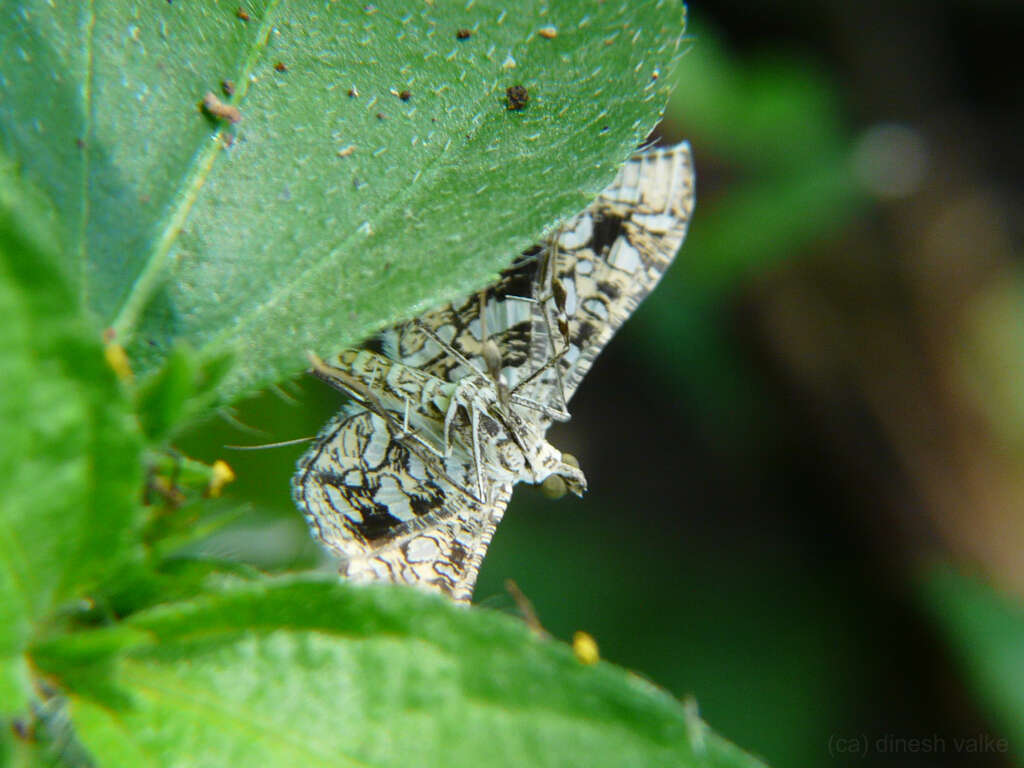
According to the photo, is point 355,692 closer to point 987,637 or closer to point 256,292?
point 256,292

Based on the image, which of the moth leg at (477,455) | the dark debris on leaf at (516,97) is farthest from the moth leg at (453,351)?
the dark debris on leaf at (516,97)

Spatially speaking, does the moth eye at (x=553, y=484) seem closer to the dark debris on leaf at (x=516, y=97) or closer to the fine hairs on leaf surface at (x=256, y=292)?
the fine hairs on leaf surface at (x=256, y=292)

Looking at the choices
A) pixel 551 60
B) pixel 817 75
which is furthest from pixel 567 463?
pixel 817 75

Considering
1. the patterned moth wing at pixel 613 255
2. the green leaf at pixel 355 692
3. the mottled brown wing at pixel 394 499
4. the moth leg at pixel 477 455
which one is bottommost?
the green leaf at pixel 355 692

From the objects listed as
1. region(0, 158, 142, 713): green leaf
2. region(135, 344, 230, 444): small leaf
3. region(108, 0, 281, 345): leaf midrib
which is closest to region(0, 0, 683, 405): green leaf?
region(108, 0, 281, 345): leaf midrib

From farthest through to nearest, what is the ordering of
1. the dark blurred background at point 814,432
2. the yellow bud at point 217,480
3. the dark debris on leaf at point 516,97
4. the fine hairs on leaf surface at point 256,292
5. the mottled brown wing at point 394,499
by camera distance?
the dark blurred background at point 814,432
the mottled brown wing at point 394,499
the dark debris on leaf at point 516,97
the yellow bud at point 217,480
the fine hairs on leaf surface at point 256,292

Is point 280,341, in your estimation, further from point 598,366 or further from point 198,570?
point 598,366

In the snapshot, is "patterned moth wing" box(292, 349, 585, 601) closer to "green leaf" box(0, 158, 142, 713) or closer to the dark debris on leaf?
the dark debris on leaf
